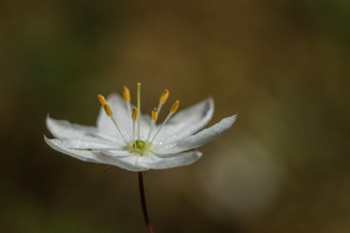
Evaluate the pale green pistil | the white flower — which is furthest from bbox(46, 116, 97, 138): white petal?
the pale green pistil

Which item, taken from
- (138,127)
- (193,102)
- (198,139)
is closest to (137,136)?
(138,127)

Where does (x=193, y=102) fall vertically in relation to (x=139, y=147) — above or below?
above

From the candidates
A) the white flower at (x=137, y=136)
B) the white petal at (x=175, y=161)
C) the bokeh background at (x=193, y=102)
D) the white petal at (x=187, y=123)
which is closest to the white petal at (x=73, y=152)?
the white flower at (x=137, y=136)

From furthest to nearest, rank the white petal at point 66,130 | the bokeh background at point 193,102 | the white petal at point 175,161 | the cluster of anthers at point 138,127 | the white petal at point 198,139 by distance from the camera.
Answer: the bokeh background at point 193,102, the white petal at point 66,130, the cluster of anthers at point 138,127, the white petal at point 198,139, the white petal at point 175,161

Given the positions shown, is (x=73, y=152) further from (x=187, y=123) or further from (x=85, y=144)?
(x=187, y=123)

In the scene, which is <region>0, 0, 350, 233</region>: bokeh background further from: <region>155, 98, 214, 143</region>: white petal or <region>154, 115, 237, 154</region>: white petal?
<region>154, 115, 237, 154</region>: white petal

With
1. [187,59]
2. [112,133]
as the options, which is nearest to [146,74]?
[187,59]

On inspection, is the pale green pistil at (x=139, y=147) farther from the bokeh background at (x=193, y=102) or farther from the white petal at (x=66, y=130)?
the bokeh background at (x=193, y=102)
